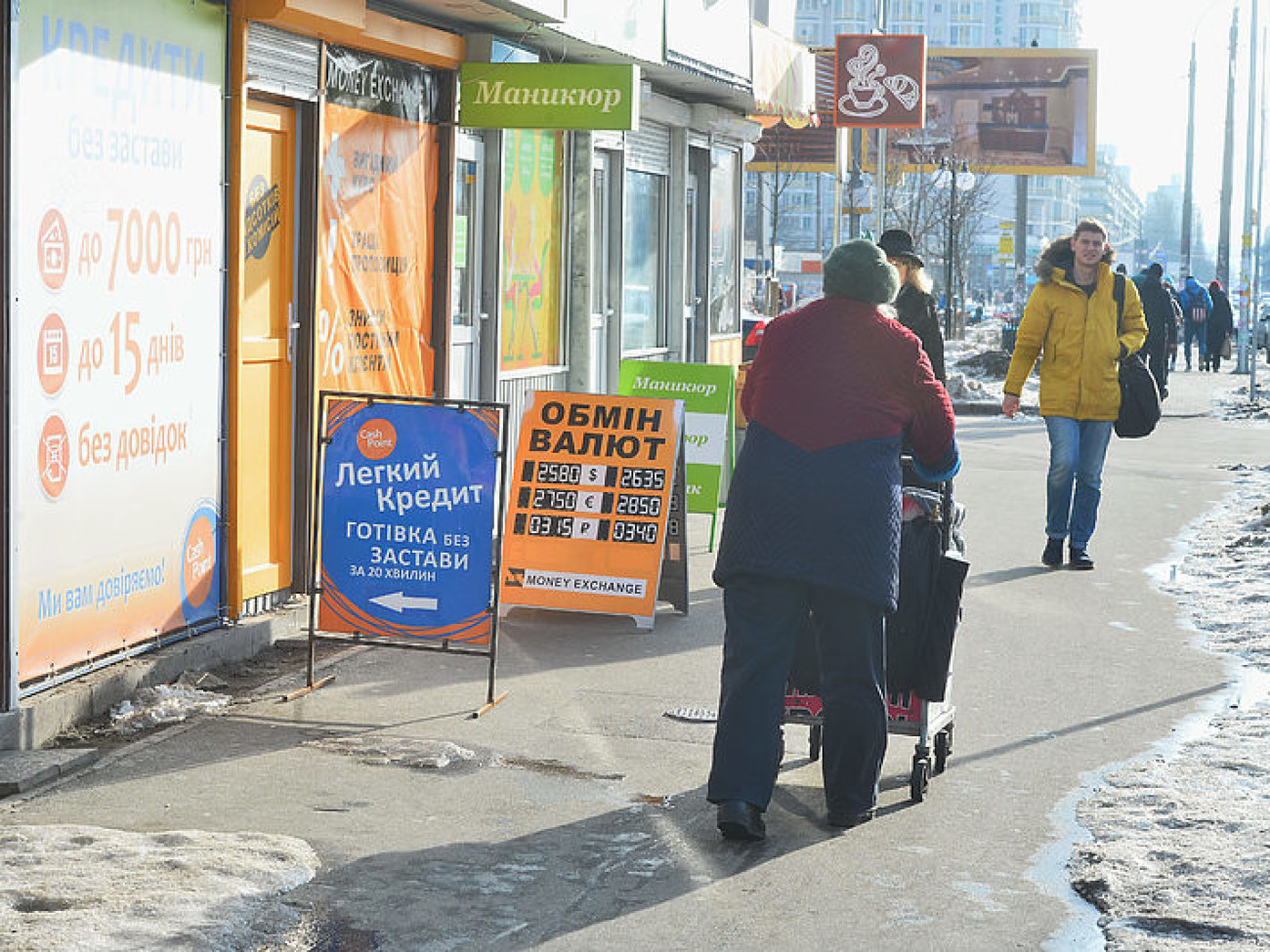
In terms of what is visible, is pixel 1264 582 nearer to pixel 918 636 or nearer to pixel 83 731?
pixel 918 636

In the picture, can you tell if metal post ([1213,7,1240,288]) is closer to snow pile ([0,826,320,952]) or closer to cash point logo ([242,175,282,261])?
cash point logo ([242,175,282,261])

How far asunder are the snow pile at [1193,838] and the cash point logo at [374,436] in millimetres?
3036

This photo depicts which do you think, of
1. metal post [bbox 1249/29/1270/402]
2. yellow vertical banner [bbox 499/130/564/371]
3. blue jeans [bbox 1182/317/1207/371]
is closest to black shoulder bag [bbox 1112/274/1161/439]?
yellow vertical banner [bbox 499/130/564/371]

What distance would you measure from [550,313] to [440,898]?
850cm

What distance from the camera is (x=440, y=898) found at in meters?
5.36

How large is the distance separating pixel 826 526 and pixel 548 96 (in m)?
5.38

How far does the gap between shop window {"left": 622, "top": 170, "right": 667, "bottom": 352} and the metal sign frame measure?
23.5ft

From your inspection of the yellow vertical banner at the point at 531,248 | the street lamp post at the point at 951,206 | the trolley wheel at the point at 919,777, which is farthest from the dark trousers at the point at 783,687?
the street lamp post at the point at 951,206

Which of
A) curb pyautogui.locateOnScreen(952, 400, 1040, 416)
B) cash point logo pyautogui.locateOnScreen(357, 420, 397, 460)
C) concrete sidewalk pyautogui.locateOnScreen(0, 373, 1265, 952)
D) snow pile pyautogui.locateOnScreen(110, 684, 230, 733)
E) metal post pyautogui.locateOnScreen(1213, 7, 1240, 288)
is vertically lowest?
concrete sidewalk pyautogui.locateOnScreen(0, 373, 1265, 952)

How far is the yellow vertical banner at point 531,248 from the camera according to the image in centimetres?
1246

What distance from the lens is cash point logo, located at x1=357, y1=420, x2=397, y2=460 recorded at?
7.89 m

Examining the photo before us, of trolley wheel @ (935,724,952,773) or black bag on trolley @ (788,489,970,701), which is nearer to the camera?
black bag on trolley @ (788,489,970,701)

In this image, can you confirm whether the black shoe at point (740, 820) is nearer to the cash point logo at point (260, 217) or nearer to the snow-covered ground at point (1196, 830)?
the snow-covered ground at point (1196, 830)

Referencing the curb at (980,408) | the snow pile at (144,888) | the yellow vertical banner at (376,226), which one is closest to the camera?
the snow pile at (144,888)
